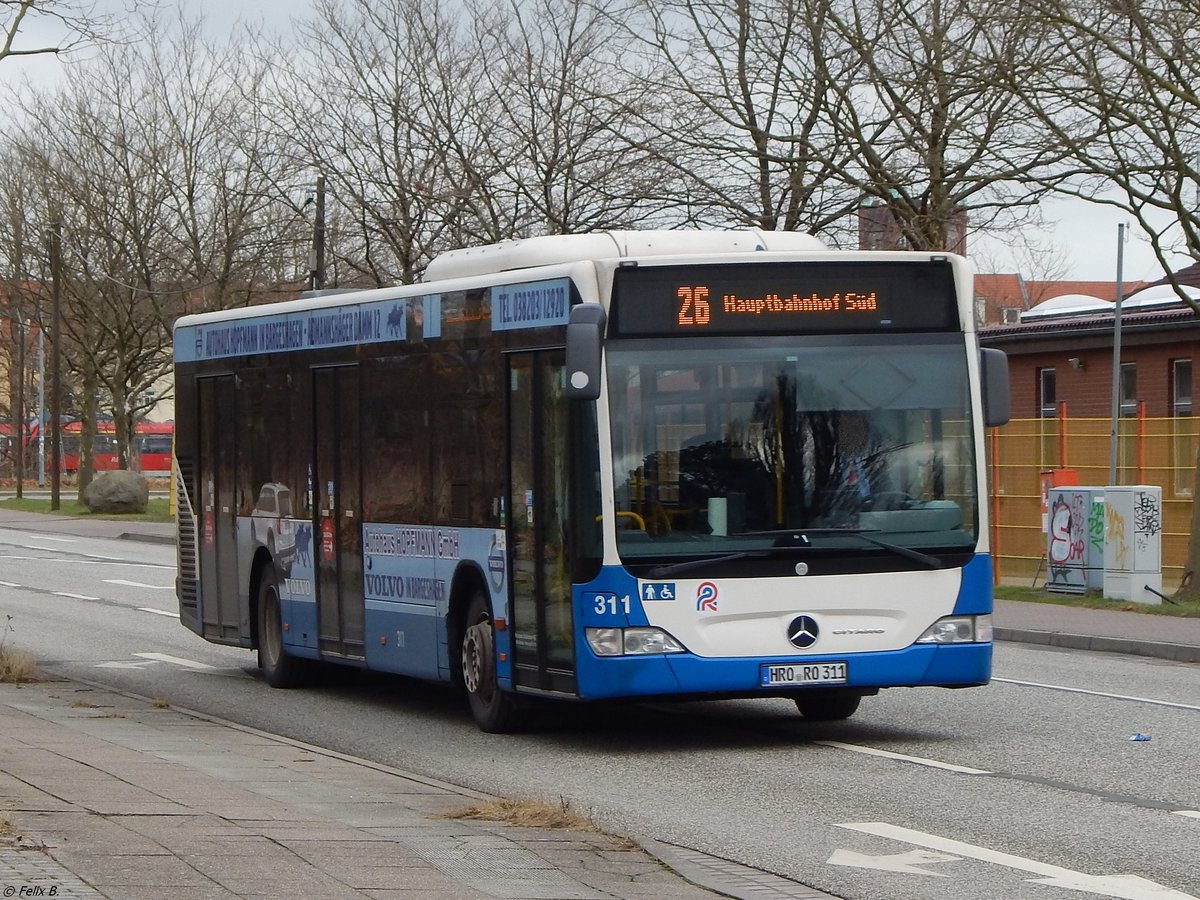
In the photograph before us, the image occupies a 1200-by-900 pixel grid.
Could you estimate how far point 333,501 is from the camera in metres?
14.8

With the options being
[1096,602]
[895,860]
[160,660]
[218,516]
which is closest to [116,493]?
[1096,602]

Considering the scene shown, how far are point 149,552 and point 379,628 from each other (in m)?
27.2

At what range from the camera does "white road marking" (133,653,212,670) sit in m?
18.2

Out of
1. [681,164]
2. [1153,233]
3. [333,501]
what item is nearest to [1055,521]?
[1153,233]

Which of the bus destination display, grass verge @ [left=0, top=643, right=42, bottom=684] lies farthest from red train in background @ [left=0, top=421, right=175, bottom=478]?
the bus destination display

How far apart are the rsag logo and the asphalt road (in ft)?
2.77

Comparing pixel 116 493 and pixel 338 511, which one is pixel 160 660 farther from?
pixel 116 493

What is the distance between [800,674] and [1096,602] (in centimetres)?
→ 1326

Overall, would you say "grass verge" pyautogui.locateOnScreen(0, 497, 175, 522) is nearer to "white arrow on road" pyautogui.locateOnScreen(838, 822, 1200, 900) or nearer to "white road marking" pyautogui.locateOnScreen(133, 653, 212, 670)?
"white road marking" pyautogui.locateOnScreen(133, 653, 212, 670)

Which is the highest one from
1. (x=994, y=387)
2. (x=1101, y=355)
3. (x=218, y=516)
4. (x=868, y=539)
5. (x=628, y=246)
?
(x=1101, y=355)

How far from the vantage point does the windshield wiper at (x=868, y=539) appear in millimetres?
11648

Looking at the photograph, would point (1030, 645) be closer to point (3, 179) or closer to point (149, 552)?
point (149, 552)

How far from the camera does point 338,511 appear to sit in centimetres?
1478

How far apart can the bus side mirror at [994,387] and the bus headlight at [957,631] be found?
1.14 metres
